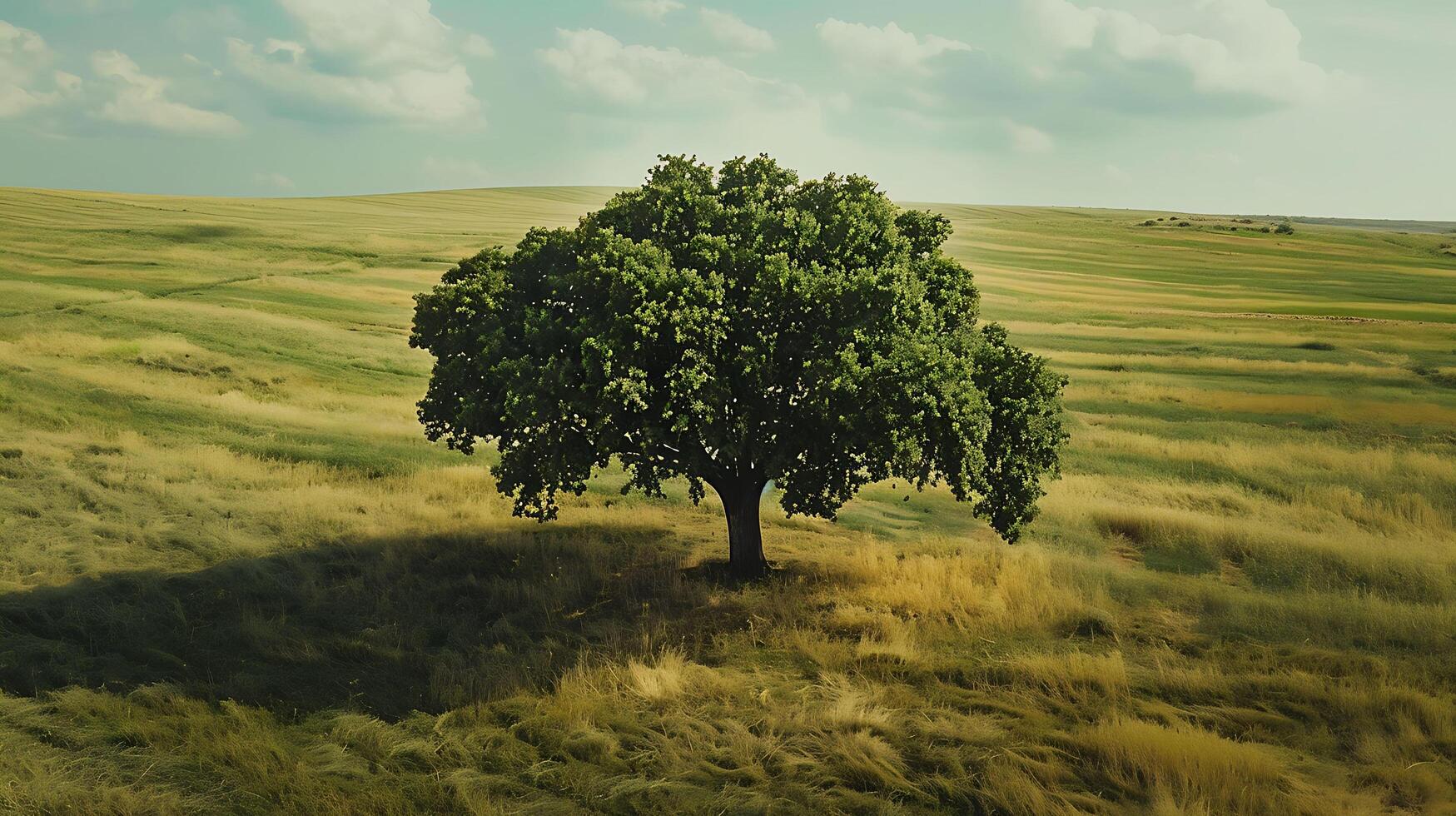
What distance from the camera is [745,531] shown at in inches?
899

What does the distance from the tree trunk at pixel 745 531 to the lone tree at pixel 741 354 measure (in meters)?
0.21

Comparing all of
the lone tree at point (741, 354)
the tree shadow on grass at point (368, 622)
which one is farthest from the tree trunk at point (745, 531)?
the tree shadow on grass at point (368, 622)

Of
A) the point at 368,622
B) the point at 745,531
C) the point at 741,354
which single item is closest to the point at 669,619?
the point at 745,531

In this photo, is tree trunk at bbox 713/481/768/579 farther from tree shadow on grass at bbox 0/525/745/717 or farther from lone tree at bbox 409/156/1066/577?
tree shadow on grass at bbox 0/525/745/717

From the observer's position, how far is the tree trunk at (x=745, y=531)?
22.6m

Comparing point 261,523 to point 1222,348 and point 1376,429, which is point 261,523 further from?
point 1222,348

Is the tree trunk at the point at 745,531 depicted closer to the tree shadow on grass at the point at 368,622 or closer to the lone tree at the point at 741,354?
the lone tree at the point at 741,354

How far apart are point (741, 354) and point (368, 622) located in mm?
9610

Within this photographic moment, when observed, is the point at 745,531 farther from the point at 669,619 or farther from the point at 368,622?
the point at 368,622

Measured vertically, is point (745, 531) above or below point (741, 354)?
below

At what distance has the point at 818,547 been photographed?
2614 centimetres

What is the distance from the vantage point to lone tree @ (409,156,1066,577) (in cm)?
1841

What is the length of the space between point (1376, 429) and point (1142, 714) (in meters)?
31.2

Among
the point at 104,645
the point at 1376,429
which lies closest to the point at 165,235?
the point at 104,645
